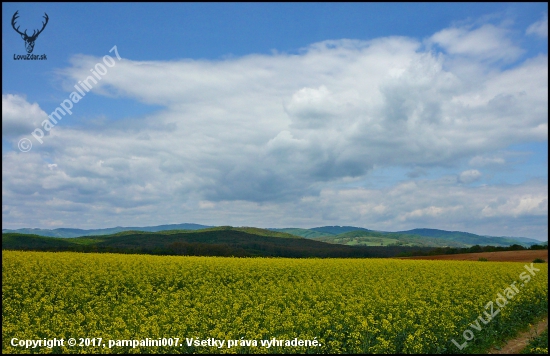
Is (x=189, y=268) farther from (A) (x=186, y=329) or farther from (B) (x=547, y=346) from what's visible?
(B) (x=547, y=346)

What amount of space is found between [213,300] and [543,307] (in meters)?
20.3

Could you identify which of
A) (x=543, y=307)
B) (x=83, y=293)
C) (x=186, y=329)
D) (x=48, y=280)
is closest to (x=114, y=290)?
(x=83, y=293)

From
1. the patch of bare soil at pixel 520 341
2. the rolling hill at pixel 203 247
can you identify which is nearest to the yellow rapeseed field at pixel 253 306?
the patch of bare soil at pixel 520 341

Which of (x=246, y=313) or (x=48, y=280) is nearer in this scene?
(x=246, y=313)

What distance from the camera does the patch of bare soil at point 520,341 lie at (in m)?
18.1

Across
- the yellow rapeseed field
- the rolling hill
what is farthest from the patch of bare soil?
the rolling hill

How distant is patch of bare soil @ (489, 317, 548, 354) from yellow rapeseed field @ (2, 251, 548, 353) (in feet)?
1.84

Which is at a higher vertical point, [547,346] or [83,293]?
[83,293]

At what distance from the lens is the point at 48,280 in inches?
939

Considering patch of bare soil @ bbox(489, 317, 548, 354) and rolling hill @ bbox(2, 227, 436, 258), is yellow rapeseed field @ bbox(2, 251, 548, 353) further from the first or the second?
rolling hill @ bbox(2, 227, 436, 258)

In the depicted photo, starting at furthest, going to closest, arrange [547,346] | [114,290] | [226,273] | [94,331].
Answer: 1. [226,273]
2. [114,290]
3. [547,346]
4. [94,331]

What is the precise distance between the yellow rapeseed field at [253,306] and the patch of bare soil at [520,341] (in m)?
0.56

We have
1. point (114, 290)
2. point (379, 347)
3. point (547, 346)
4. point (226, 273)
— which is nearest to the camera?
point (379, 347)

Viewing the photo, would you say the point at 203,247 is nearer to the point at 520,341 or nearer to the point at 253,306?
the point at 253,306
